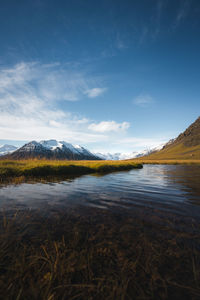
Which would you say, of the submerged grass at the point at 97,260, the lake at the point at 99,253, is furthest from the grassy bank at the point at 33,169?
the submerged grass at the point at 97,260

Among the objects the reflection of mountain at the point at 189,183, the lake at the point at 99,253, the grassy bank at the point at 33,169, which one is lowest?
the reflection of mountain at the point at 189,183

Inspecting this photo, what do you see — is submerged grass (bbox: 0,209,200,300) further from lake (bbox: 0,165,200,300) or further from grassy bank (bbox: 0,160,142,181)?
grassy bank (bbox: 0,160,142,181)

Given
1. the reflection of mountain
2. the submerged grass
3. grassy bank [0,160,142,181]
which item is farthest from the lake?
grassy bank [0,160,142,181]

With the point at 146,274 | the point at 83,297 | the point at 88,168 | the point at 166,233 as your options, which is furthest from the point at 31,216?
the point at 88,168

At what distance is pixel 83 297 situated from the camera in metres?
2.21

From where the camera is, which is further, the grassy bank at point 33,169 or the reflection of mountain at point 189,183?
the grassy bank at point 33,169

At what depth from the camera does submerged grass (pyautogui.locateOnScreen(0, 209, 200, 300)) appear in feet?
7.63

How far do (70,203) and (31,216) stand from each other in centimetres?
220

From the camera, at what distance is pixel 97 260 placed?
3.06m

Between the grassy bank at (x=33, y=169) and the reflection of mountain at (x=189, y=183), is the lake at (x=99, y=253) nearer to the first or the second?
the reflection of mountain at (x=189, y=183)

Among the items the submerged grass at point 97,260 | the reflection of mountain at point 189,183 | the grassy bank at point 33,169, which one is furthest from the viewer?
the grassy bank at point 33,169

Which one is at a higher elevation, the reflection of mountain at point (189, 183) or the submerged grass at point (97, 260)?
the submerged grass at point (97, 260)

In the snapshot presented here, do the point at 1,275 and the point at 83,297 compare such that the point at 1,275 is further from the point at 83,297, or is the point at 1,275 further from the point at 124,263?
the point at 124,263

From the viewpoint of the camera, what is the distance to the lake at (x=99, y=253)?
2.35m
